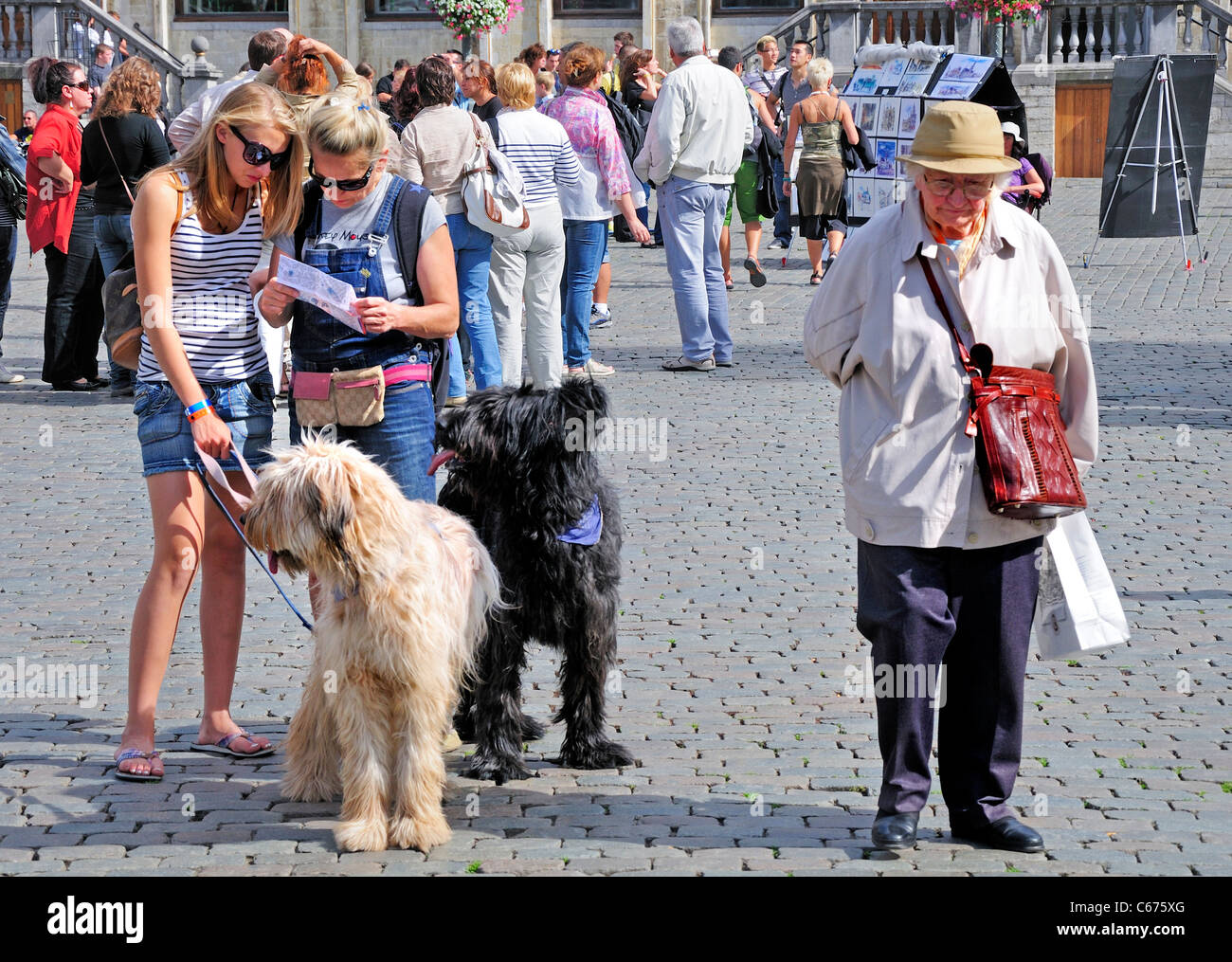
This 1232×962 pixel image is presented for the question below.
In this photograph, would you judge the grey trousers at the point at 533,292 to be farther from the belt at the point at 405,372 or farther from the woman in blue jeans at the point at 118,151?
the belt at the point at 405,372

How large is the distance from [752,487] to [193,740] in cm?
423

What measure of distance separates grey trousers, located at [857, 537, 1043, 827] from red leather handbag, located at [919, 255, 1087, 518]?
0.71ft

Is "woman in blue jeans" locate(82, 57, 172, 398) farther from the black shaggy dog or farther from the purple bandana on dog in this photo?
the purple bandana on dog

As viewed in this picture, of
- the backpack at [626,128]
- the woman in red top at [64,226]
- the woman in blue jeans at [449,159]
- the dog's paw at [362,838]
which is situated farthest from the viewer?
the backpack at [626,128]

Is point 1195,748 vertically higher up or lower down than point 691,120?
Answer: lower down

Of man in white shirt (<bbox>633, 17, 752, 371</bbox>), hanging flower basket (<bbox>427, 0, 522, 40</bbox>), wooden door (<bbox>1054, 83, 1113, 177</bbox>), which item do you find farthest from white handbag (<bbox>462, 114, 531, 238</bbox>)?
hanging flower basket (<bbox>427, 0, 522, 40</bbox>)

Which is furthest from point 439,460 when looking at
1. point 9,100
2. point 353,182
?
point 9,100

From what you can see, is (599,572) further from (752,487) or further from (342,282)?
(752,487)

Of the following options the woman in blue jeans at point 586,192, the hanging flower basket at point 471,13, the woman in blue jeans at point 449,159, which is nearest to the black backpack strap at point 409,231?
the woman in blue jeans at point 449,159

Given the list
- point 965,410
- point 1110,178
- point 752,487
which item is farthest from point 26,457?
point 1110,178

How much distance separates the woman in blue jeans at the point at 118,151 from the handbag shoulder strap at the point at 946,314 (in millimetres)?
7624

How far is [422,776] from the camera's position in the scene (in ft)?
14.9

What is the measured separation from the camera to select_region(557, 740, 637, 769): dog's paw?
5.20m

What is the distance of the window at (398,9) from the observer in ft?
119
